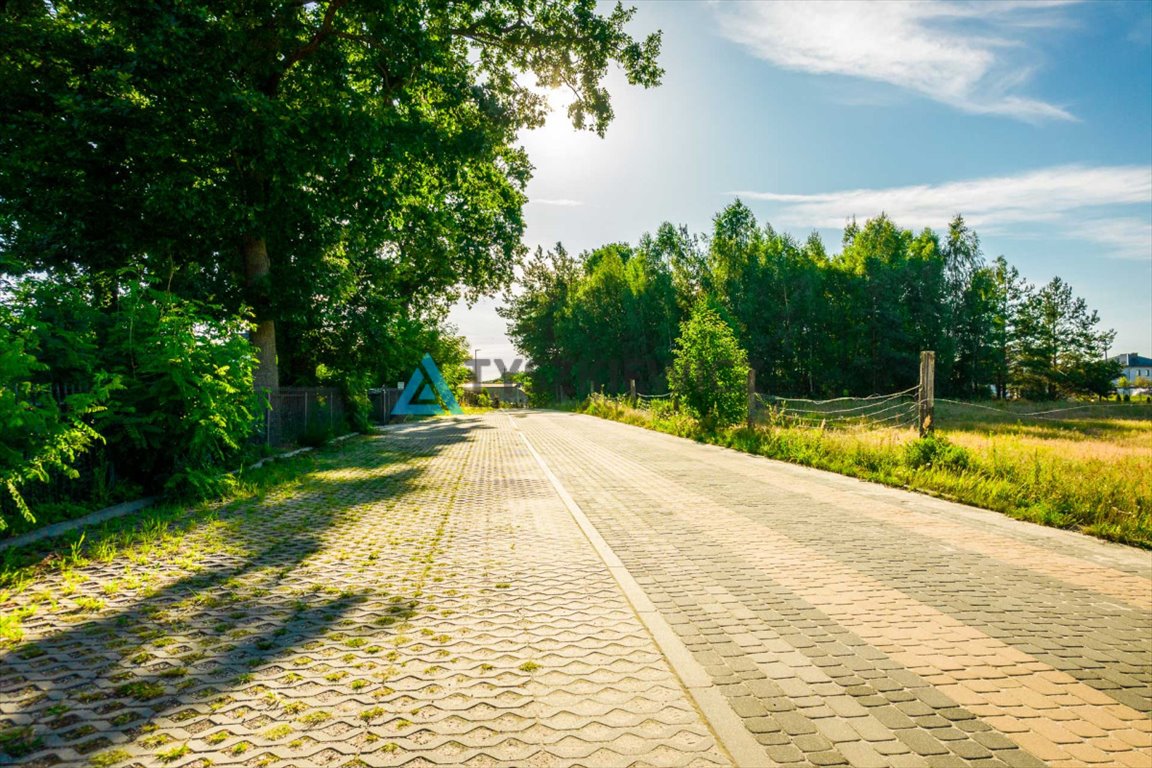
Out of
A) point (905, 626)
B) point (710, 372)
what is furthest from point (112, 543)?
Result: point (710, 372)

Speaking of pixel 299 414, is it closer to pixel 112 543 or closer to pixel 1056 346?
pixel 112 543

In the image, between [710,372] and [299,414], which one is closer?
[299,414]

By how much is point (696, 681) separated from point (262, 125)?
13.8 m

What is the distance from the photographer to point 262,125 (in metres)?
12.9

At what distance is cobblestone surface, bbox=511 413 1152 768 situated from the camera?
10.4ft

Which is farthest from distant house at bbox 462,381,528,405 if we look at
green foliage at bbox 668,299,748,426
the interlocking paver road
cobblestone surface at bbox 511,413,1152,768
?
the interlocking paver road

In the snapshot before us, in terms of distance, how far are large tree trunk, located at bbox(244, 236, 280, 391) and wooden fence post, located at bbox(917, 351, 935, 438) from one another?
15.6 m

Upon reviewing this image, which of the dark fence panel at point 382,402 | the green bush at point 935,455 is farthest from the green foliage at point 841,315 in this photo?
the green bush at point 935,455

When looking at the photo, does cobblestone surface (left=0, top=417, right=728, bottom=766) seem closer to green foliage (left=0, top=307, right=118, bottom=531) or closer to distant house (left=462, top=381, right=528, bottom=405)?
green foliage (left=0, top=307, right=118, bottom=531)

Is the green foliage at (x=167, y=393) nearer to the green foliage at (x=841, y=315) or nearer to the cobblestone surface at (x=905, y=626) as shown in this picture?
the cobblestone surface at (x=905, y=626)

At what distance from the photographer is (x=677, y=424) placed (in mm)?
24812

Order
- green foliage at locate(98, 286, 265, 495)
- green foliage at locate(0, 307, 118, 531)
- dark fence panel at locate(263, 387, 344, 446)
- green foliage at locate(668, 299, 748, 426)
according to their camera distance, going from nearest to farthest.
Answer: green foliage at locate(0, 307, 118, 531) < green foliage at locate(98, 286, 265, 495) < dark fence panel at locate(263, 387, 344, 446) < green foliage at locate(668, 299, 748, 426)

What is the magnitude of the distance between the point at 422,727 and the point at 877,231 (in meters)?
69.5

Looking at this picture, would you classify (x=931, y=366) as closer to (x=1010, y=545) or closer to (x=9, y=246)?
(x=1010, y=545)
